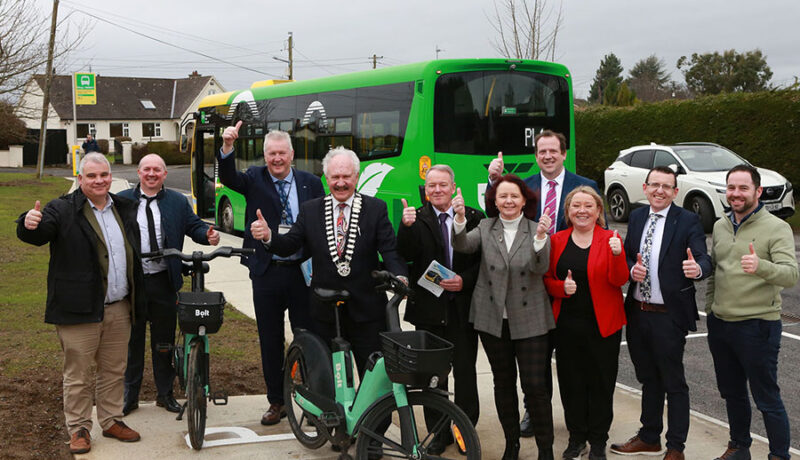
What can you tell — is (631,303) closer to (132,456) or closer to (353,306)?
(353,306)

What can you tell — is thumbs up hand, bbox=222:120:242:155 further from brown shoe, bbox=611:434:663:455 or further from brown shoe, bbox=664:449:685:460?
brown shoe, bbox=664:449:685:460

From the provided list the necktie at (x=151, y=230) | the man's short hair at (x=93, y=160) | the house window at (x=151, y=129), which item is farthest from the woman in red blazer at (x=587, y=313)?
the house window at (x=151, y=129)

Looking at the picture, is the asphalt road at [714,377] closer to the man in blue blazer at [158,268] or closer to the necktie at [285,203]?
the necktie at [285,203]

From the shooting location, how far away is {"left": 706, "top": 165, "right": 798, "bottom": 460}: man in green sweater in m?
4.48

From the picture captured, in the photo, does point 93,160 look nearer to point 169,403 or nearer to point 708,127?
point 169,403

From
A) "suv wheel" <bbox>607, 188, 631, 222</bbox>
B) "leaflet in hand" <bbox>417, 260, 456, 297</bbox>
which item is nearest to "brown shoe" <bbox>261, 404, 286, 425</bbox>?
"leaflet in hand" <bbox>417, 260, 456, 297</bbox>

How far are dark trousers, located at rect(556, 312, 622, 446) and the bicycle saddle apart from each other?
4.33 ft

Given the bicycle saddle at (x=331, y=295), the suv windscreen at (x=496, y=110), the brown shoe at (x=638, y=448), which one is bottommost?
the brown shoe at (x=638, y=448)

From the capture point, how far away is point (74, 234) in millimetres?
4848

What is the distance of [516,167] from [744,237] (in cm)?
773

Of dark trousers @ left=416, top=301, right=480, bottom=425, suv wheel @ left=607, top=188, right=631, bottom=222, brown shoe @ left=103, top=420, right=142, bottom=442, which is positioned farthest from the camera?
suv wheel @ left=607, top=188, right=631, bottom=222

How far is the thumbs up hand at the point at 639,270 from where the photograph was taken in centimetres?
460

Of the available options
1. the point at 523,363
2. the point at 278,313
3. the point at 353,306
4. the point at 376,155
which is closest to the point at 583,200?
the point at 523,363

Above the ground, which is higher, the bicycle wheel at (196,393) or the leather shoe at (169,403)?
the bicycle wheel at (196,393)
